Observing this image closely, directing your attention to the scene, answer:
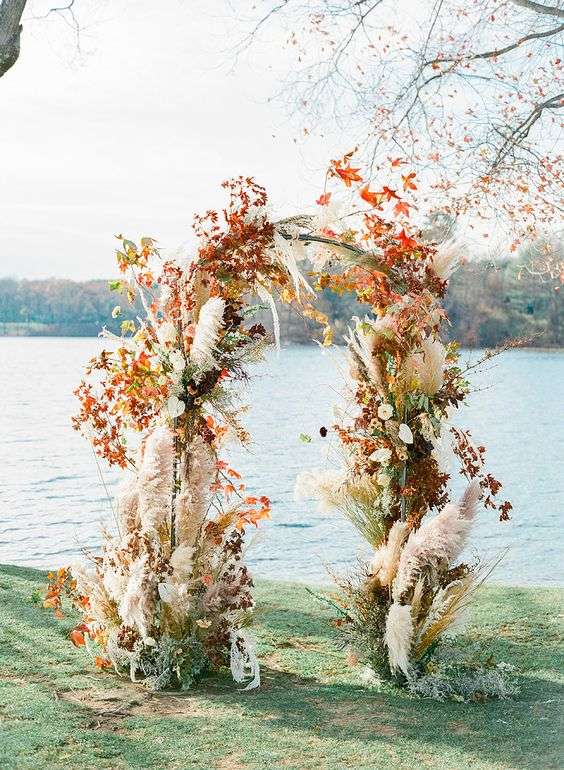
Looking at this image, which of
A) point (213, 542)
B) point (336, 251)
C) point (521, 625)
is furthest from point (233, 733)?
point (521, 625)

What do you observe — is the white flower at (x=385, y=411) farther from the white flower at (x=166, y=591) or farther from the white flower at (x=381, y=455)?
the white flower at (x=166, y=591)

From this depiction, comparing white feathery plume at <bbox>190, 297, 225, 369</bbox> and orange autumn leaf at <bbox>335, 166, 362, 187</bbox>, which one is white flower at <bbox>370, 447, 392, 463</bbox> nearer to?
white feathery plume at <bbox>190, 297, 225, 369</bbox>

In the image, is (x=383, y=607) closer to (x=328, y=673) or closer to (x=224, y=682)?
(x=328, y=673)

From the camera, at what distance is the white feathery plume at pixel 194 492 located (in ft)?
17.7

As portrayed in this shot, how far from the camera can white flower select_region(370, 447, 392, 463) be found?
5633mm

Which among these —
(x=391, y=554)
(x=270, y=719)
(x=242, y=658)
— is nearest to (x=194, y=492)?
(x=242, y=658)

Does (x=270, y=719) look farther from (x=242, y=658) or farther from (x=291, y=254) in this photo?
(x=291, y=254)

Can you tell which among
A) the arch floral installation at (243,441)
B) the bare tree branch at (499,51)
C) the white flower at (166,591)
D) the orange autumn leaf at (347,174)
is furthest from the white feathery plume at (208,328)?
the bare tree branch at (499,51)

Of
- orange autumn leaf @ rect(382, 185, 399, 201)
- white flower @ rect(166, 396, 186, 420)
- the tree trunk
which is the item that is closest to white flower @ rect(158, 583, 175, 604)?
white flower @ rect(166, 396, 186, 420)

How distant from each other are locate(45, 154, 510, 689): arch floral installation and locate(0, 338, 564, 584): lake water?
0.96 ft

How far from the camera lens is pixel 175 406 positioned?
5.37 meters

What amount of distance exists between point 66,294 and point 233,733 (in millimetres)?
44132

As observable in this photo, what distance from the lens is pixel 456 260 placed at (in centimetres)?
568

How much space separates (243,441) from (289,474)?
15.9 metres
